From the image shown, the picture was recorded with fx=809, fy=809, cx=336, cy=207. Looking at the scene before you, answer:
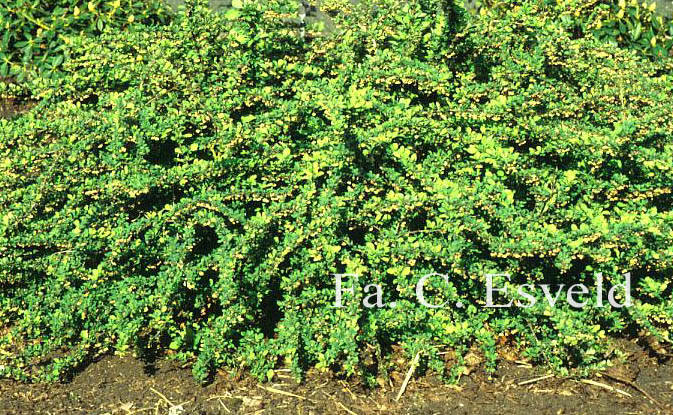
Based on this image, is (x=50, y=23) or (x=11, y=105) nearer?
(x=50, y=23)

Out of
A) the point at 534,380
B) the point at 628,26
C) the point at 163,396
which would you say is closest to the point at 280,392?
the point at 163,396

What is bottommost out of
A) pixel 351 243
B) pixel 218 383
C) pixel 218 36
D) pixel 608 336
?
pixel 218 383

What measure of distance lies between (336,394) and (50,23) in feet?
11.1

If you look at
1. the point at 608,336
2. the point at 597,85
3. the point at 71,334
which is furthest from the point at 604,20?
the point at 71,334

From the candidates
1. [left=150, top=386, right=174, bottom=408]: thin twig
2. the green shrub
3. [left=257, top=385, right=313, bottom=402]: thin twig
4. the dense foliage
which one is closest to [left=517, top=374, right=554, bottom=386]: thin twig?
[left=257, top=385, right=313, bottom=402]: thin twig

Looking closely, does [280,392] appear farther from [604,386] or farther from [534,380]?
[604,386]

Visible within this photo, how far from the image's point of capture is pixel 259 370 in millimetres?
3652

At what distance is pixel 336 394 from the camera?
357 centimetres

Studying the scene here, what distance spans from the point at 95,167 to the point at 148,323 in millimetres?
764

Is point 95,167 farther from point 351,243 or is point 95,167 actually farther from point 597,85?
point 597,85

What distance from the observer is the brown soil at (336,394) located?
3.47 metres

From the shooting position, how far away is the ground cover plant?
3.59 meters

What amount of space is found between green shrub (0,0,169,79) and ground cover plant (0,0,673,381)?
1.21 m

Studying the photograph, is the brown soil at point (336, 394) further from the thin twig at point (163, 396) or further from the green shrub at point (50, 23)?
the green shrub at point (50, 23)
